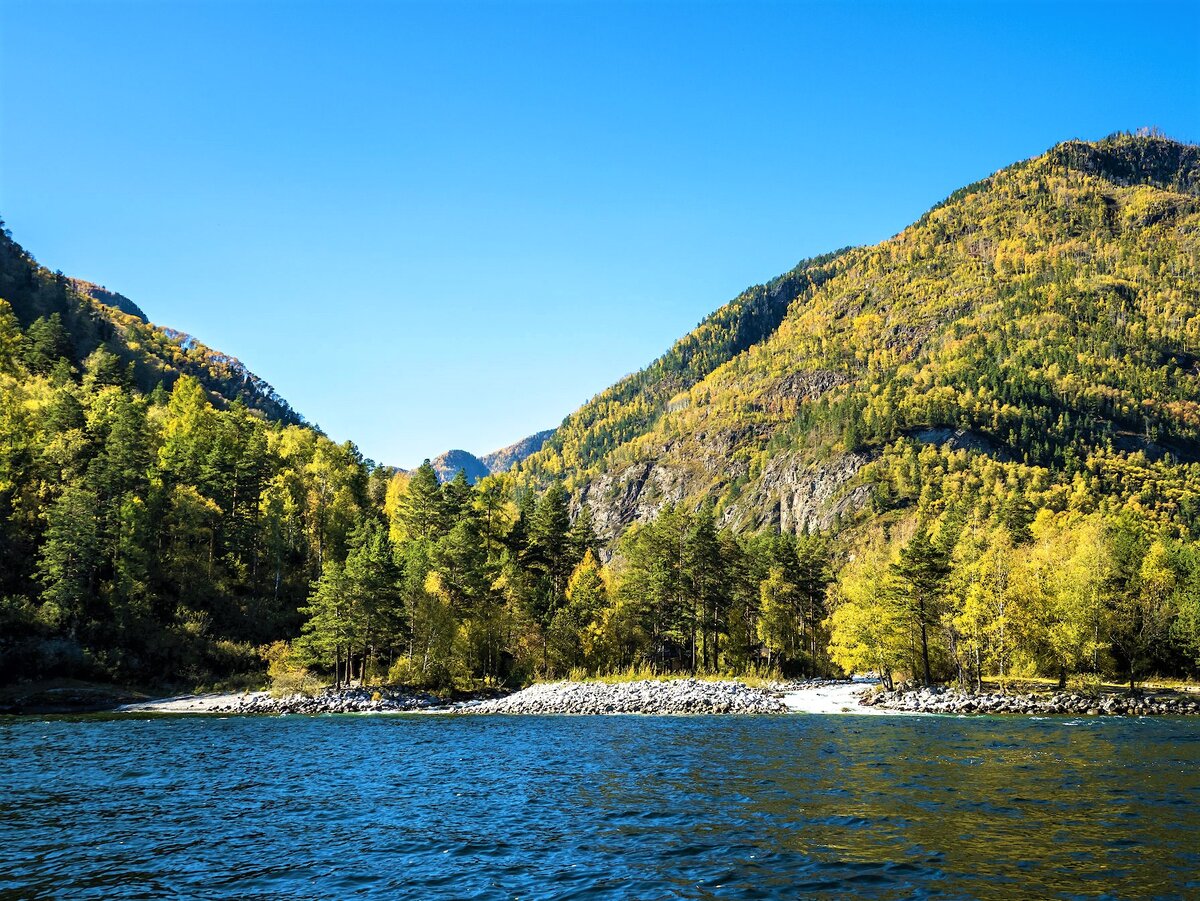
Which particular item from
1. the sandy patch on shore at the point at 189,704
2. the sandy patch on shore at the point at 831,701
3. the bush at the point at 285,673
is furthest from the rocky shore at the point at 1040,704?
the sandy patch on shore at the point at 189,704

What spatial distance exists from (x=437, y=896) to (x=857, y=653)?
74.0 meters

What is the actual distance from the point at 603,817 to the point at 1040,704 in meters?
53.0

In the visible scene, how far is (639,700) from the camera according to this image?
63.8 meters

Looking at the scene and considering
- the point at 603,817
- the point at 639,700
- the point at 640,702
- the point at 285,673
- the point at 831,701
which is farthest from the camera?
the point at 285,673

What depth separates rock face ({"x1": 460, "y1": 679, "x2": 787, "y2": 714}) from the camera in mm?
61500

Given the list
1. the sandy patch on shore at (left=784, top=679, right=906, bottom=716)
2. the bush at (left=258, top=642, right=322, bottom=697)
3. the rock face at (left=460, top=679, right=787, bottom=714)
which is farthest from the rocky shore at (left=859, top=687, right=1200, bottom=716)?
the bush at (left=258, top=642, right=322, bottom=697)

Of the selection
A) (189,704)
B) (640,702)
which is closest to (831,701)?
(640,702)

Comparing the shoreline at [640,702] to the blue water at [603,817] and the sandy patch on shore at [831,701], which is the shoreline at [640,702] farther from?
the blue water at [603,817]

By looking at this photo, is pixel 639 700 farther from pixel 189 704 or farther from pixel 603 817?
pixel 603 817

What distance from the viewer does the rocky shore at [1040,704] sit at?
57.9m

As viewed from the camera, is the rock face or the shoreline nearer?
the shoreline

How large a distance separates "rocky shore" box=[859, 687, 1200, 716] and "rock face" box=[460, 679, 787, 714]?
9845 mm

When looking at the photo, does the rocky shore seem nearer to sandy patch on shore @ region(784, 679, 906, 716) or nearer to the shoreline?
the shoreline

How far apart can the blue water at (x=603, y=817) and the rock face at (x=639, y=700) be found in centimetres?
2267
